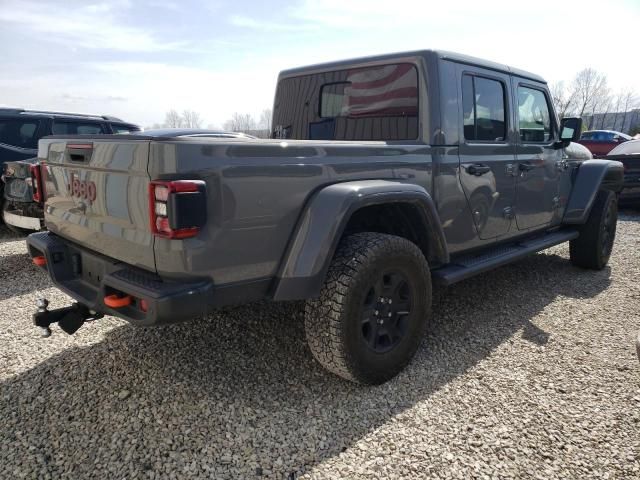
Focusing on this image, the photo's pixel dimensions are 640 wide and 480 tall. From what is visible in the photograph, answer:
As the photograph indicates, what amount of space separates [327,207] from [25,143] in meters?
6.30

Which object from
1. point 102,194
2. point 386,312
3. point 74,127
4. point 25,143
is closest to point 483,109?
point 386,312

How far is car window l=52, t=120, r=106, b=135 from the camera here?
6969 mm

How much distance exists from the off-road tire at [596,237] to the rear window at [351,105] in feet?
9.94

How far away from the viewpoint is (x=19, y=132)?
675cm

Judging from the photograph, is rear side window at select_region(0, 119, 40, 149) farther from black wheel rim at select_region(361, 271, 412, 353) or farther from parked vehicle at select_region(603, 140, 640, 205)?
parked vehicle at select_region(603, 140, 640, 205)

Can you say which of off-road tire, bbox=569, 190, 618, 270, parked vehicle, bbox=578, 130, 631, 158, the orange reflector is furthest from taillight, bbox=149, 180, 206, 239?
parked vehicle, bbox=578, 130, 631, 158

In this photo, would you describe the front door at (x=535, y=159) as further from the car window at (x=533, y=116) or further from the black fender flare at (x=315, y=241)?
the black fender flare at (x=315, y=241)

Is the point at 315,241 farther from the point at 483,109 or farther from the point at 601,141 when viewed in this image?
the point at 601,141

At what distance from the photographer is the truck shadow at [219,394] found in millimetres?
2223

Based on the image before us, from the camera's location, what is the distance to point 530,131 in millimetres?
4125

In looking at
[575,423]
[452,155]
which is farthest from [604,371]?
[452,155]

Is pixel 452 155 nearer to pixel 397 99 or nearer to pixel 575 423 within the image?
pixel 397 99

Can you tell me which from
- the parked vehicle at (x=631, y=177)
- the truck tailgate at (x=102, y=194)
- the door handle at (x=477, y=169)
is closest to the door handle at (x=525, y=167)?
the door handle at (x=477, y=169)

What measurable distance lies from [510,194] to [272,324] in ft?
7.05
